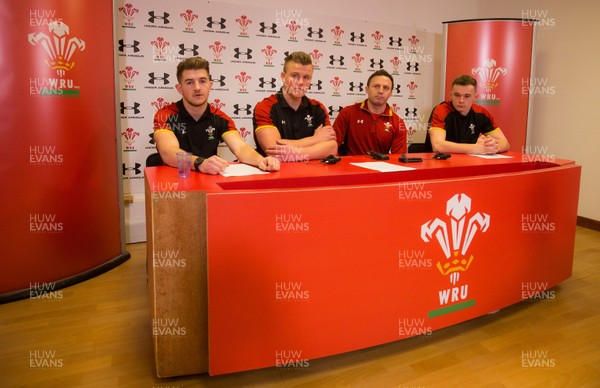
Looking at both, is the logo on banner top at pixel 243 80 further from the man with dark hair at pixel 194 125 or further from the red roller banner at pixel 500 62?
the red roller banner at pixel 500 62

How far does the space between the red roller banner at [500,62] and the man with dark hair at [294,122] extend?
2.00m

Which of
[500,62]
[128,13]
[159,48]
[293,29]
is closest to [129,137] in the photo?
[159,48]

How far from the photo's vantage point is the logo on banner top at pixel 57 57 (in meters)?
2.34

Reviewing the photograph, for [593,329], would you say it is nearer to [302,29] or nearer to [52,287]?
[52,287]

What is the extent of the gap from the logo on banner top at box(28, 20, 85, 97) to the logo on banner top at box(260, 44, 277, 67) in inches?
64.7

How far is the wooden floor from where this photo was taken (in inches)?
65.1

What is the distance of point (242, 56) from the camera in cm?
371

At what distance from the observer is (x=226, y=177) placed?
1.70 m

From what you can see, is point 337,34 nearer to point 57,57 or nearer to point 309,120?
point 309,120

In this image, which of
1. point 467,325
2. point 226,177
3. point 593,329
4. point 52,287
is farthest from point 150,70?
point 593,329

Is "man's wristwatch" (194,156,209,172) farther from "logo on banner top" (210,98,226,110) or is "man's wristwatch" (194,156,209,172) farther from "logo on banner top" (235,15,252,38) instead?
"logo on banner top" (235,15,252,38)

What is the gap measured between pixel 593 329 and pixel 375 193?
1421 millimetres

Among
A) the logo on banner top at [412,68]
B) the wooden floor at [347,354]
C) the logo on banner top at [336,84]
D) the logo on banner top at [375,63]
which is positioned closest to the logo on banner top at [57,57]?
the wooden floor at [347,354]

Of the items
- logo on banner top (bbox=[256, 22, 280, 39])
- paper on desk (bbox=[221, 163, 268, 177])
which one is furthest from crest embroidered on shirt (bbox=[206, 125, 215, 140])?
logo on banner top (bbox=[256, 22, 280, 39])
